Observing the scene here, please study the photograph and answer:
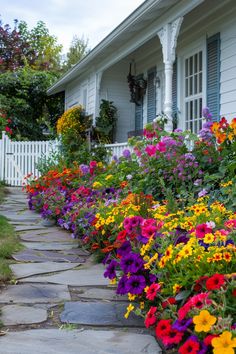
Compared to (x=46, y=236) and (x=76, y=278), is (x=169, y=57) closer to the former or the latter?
(x=46, y=236)

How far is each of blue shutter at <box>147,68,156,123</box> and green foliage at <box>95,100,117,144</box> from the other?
1.09 m

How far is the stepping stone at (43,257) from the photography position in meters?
4.20

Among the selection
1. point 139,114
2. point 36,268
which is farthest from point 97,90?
point 36,268

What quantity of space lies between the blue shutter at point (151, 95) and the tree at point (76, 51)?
1677 centimetres

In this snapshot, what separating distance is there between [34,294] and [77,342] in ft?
3.03

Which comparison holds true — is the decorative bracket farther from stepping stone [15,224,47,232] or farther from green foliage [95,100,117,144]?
green foliage [95,100,117,144]

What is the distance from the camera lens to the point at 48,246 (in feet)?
15.9

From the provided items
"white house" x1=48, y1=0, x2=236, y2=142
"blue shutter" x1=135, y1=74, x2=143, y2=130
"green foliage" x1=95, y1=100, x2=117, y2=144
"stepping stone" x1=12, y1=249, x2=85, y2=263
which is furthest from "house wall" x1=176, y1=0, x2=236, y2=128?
"stepping stone" x1=12, y1=249, x2=85, y2=263

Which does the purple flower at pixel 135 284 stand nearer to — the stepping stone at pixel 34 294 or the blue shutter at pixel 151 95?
the stepping stone at pixel 34 294

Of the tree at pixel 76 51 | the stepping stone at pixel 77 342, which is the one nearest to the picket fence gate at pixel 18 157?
the stepping stone at pixel 77 342

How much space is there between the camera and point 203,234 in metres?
2.32

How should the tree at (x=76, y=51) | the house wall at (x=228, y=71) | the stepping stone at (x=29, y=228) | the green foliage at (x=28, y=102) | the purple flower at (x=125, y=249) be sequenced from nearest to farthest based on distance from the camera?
the purple flower at (x=125, y=249)
the stepping stone at (x=29, y=228)
the house wall at (x=228, y=71)
the green foliage at (x=28, y=102)
the tree at (x=76, y=51)

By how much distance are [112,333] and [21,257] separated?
2.03 metres

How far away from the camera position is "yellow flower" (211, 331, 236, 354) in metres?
1.58
